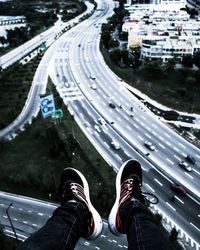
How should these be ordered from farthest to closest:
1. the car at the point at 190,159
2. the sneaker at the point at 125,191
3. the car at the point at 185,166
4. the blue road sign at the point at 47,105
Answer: the car at the point at 190,159 → the blue road sign at the point at 47,105 → the car at the point at 185,166 → the sneaker at the point at 125,191

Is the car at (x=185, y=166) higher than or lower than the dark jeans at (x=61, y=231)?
lower

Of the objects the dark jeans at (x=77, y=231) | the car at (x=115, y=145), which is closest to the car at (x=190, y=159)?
the car at (x=115, y=145)

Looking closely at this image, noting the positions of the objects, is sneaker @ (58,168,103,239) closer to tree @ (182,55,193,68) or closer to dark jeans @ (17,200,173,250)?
dark jeans @ (17,200,173,250)

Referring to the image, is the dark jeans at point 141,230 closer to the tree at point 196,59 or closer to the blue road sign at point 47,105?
the blue road sign at point 47,105

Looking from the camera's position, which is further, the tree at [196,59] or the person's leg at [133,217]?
the tree at [196,59]

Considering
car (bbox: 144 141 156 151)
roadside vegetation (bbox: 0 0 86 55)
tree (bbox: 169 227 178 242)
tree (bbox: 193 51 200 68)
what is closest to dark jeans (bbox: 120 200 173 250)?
tree (bbox: 169 227 178 242)

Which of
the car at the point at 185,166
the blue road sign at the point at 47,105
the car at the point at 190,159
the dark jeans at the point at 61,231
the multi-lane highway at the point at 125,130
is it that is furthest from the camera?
the car at the point at 190,159

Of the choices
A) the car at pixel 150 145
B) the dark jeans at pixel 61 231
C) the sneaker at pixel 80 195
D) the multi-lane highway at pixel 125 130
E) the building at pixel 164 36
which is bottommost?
the multi-lane highway at pixel 125 130

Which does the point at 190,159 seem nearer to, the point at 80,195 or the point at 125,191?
the point at 125,191
